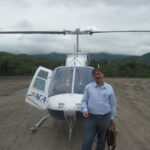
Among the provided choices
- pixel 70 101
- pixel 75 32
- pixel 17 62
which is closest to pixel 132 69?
pixel 17 62

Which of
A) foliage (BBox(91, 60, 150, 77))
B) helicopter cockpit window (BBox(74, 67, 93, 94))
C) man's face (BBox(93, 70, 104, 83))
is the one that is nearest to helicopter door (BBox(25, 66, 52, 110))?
helicopter cockpit window (BBox(74, 67, 93, 94))

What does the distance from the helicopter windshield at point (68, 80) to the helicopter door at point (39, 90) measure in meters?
0.36

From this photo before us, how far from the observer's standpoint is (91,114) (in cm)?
511

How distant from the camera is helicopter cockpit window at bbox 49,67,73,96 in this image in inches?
287

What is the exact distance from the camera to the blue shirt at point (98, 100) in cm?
508

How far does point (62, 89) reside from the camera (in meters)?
7.28

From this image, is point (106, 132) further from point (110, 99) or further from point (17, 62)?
point (17, 62)

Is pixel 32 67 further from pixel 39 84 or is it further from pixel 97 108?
pixel 97 108

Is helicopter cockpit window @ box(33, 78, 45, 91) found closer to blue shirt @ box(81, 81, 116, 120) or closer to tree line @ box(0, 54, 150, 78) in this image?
blue shirt @ box(81, 81, 116, 120)

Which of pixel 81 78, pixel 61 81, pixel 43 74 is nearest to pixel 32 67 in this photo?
pixel 43 74

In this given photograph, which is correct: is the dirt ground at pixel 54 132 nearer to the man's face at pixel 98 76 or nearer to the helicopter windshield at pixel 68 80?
the helicopter windshield at pixel 68 80

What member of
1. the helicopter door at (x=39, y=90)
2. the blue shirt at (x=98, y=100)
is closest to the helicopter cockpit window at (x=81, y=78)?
the helicopter door at (x=39, y=90)

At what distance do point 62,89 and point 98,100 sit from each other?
2.30 metres

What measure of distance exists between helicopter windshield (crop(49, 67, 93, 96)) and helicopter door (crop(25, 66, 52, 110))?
1.18 ft
